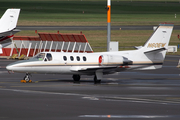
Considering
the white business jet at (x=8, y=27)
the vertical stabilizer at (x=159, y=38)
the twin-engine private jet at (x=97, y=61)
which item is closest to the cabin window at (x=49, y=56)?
the twin-engine private jet at (x=97, y=61)

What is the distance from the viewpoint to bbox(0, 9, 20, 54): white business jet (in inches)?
1863

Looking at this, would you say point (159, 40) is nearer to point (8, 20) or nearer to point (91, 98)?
point (91, 98)

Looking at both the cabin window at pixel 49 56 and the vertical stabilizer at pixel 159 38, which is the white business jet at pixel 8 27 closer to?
the cabin window at pixel 49 56

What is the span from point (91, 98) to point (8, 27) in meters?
30.7

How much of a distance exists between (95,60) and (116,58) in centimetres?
156

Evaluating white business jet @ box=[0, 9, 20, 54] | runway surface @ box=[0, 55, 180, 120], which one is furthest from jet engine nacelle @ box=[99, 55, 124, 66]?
white business jet @ box=[0, 9, 20, 54]

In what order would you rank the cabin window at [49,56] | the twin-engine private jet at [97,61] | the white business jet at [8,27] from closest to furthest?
the twin-engine private jet at [97,61], the cabin window at [49,56], the white business jet at [8,27]

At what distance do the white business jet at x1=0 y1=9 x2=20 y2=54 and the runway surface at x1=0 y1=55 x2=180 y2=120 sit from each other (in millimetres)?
14683

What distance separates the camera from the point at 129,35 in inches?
2908

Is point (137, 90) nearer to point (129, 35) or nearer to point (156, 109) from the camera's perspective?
point (156, 109)

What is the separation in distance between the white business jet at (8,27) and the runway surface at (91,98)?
1468cm

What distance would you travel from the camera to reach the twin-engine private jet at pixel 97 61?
2797cm

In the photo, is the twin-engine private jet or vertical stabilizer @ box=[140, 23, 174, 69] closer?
the twin-engine private jet

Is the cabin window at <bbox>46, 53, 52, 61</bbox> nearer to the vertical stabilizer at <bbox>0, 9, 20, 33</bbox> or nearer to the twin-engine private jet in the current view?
the twin-engine private jet
